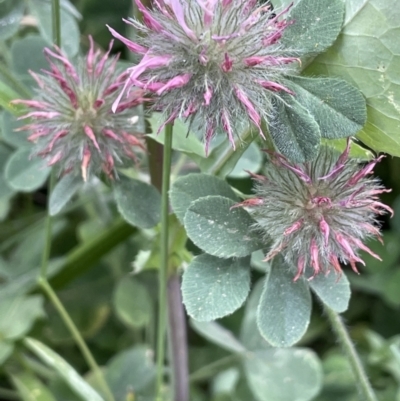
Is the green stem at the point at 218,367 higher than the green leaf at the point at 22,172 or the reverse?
the reverse

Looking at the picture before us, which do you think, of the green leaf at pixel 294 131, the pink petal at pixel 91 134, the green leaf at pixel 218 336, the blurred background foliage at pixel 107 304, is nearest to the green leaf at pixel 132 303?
the blurred background foliage at pixel 107 304

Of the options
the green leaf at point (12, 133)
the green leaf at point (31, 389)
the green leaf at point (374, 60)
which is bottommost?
the green leaf at point (31, 389)

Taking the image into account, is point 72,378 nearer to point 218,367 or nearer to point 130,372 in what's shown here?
point 130,372

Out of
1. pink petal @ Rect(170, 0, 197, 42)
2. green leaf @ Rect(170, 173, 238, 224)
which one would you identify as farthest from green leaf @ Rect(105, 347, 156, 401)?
pink petal @ Rect(170, 0, 197, 42)

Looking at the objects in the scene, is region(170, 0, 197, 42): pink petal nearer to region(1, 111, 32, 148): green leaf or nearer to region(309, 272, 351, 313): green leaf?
region(309, 272, 351, 313): green leaf

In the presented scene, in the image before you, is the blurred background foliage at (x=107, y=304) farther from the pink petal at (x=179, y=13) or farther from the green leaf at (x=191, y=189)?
the pink petal at (x=179, y=13)

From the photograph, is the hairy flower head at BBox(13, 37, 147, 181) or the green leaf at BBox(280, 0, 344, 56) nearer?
the green leaf at BBox(280, 0, 344, 56)

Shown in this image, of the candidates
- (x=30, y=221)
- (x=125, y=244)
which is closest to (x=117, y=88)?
(x=125, y=244)

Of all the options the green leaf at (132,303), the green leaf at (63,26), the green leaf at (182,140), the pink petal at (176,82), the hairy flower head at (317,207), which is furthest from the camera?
the green leaf at (132,303)
